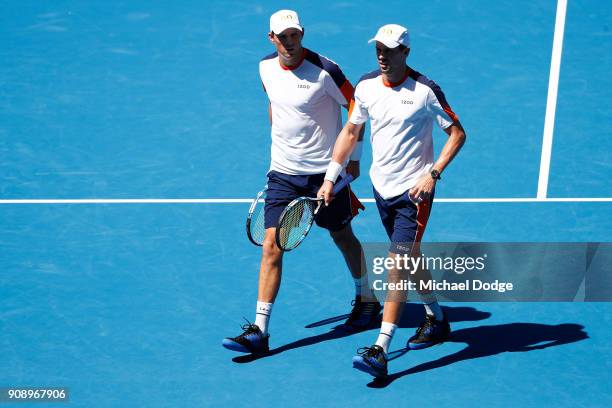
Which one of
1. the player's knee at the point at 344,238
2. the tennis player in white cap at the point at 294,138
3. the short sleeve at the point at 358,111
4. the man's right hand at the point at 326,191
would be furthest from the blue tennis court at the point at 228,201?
the short sleeve at the point at 358,111

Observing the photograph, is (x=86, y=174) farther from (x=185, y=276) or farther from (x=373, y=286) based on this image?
(x=373, y=286)

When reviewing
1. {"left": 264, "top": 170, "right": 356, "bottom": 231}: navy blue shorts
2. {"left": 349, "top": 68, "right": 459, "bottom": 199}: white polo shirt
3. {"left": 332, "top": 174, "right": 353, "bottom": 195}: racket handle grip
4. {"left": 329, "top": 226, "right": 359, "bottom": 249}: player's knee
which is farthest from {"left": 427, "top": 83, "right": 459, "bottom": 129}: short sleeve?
{"left": 329, "top": 226, "right": 359, "bottom": 249}: player's knee

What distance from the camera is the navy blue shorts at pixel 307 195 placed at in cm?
884

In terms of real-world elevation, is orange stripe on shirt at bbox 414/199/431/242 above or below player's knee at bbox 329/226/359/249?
above

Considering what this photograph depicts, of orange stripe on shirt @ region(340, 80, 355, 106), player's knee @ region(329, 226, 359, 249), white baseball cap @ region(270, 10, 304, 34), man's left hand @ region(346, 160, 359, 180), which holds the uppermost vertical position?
white baseball cap @ region(270, 10, 304, 34)

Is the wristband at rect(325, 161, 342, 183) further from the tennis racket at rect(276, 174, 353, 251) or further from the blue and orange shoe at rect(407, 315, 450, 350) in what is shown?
the blue and orange shoe at rect(407, 315, 450, 350)

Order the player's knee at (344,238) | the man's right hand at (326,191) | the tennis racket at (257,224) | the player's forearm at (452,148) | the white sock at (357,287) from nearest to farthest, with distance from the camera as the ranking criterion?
the player's forearm at (452,148) → the man's right hand at (326,191) → the tennis racket at (257,224) → the player's knee at (344,238) → the white sock at (357,287)

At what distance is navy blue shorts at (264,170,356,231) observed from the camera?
29.0ft

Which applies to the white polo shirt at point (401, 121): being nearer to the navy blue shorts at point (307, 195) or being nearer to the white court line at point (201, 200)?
the navy blue shorts at point (307, 195)

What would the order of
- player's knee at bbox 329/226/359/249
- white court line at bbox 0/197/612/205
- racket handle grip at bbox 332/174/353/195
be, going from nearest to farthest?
1. racket handle grip at bbox 332/174/353/195
2. player's knee at bbox 329/226/359/249
3. white court line at bbox 0/197/612/205

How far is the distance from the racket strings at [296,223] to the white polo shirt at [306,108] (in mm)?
392

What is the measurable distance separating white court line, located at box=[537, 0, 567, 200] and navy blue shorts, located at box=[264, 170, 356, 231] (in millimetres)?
2777

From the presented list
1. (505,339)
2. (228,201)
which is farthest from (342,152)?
(228,201)

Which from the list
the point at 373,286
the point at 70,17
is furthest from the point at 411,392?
the point at 70,17
